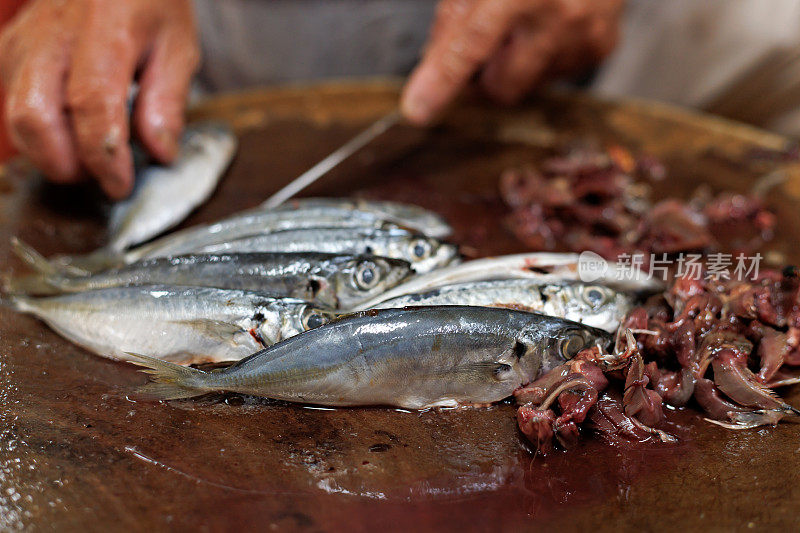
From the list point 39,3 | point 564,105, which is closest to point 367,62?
point 564,105

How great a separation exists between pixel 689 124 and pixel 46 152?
3.60 metres

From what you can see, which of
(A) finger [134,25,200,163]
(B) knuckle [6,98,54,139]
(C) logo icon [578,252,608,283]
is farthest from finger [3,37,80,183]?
(C) logo icon [578,252,608,283]

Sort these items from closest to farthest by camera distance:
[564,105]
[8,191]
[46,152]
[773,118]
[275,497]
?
[275,497] < [46,152] < [8,191] < [564,105] < [773,118]

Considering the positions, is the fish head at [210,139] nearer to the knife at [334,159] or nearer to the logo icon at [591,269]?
the knife at [334,159]

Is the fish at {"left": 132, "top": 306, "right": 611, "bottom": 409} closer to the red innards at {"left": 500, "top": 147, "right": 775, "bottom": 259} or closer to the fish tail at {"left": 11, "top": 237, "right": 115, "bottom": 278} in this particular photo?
the fish tail at {"left": 11, "top": 237, "right": 115, "bottom": 278}

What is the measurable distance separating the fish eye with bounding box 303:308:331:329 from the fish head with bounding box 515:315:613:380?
67cm

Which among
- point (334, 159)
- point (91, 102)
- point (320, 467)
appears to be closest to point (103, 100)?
Result: point (91, 102)

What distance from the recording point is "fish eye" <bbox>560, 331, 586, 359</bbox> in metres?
2.05

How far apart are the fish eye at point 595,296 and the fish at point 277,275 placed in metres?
0.69

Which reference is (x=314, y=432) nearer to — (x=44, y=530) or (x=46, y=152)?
(x=44, y=530)

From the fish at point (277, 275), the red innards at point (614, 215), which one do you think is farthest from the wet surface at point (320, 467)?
the red innards at point (614, 215)

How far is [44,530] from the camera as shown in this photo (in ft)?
5.45

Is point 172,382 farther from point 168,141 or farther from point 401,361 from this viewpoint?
point 168,141

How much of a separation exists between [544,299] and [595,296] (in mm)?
198
